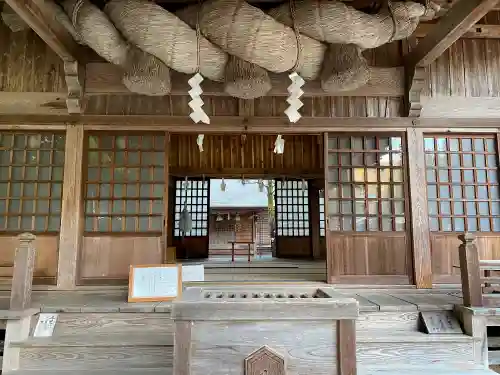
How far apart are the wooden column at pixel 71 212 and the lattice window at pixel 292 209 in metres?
5.23

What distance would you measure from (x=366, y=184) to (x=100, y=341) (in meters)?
3.22

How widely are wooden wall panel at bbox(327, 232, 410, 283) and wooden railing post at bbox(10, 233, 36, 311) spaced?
9.81ft

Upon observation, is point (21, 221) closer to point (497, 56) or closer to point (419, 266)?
point (419, 266)

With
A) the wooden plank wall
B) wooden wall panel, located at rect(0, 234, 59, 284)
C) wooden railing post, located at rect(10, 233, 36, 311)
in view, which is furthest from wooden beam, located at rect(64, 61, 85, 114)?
the wooden plank wall

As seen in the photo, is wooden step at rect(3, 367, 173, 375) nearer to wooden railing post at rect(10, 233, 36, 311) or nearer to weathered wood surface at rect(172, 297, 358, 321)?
wooden railing post at rect(10, 233, 36, 311)

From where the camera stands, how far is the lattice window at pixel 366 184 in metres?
4.41

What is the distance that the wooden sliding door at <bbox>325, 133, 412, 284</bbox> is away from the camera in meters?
4.30

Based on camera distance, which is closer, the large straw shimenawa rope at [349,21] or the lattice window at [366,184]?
the large straw shimenawa rope at [349,21]

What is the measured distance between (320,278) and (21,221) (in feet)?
11.9

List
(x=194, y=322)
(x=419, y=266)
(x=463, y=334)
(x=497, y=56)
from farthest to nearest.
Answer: (x=497, y=56) < (x=419, y=266) < (x=463, y=334) < (x=194, y=322)

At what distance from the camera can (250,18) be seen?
129 inches

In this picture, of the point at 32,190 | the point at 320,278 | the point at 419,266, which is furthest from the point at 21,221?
the point at 419,266

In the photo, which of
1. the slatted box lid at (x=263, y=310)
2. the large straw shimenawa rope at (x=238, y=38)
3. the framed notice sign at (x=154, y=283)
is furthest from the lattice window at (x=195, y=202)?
the slatted box lid at (x=263, y=310)

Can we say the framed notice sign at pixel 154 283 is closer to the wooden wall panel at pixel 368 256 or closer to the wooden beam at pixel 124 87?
the wooden wall panel at pixel 368 256
